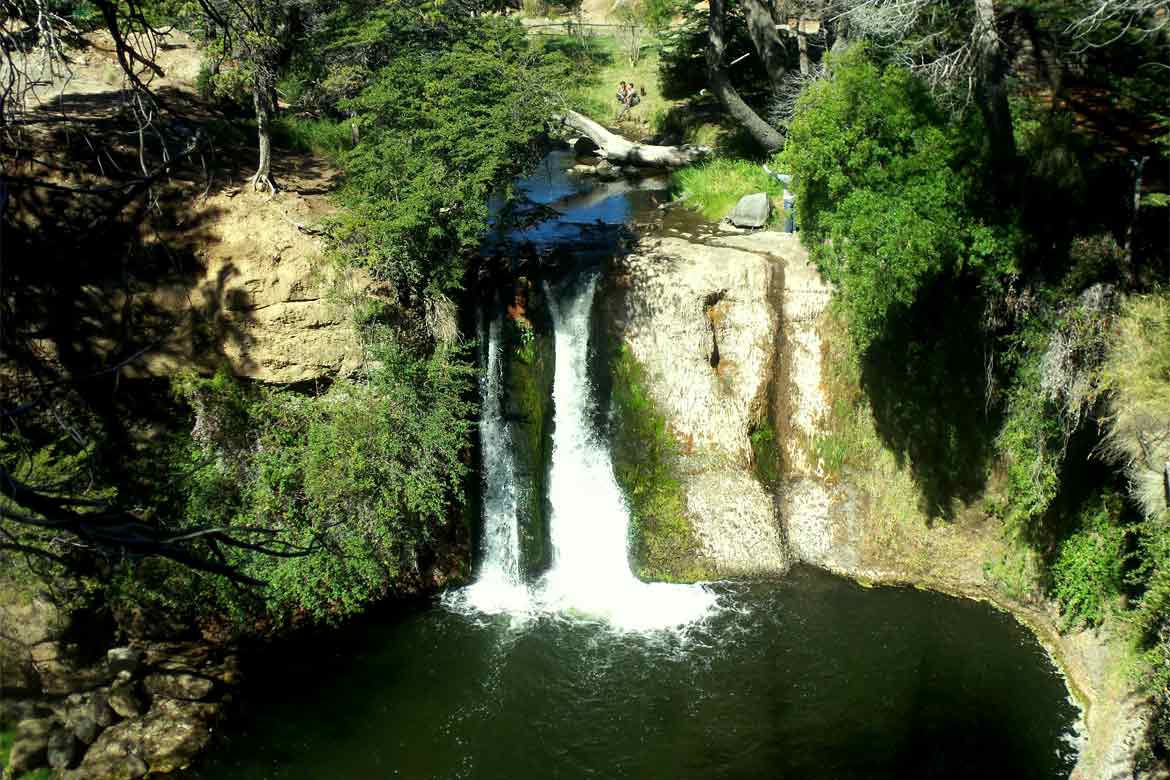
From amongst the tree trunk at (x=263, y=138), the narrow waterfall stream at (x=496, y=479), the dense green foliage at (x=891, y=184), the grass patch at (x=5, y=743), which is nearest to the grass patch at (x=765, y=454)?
the dense green foliage at (x=891, y=184)

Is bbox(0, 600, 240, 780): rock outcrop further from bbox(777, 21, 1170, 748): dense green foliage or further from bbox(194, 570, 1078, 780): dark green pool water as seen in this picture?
bbox(777, 21, 1170, 748): dense green foliage

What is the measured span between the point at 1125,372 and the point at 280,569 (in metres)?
12.5

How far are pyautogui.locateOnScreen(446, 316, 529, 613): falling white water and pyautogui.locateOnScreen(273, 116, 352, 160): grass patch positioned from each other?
6395 mm

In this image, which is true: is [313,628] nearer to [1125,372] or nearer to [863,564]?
[863,564]

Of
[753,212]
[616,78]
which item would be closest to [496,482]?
[753,212]

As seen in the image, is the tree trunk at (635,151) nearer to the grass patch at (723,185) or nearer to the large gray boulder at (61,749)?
the grass patch at (723,185)

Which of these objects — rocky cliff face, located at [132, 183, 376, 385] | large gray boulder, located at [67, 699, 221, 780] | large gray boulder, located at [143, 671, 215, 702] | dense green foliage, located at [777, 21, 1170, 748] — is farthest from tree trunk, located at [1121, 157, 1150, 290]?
large gray boulder, located at [143, 671, 215, 702]

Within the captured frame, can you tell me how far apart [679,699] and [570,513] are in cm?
436

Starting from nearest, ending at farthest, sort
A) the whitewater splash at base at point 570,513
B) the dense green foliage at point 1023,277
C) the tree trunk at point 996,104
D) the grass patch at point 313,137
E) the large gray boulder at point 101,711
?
the large gray boulder at point 101,711
the dense green foliage at point 1023,277
the tree trunk at point 996,104
the whitewater splash at base at point 570,513
the grass patch at point 313,137

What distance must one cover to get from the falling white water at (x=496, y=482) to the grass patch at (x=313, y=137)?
252 inches

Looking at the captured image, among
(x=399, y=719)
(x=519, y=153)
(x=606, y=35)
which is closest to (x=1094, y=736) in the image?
(x=399, y=719)

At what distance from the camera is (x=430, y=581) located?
52.0ft

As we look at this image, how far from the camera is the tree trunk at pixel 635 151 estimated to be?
83.0 ft

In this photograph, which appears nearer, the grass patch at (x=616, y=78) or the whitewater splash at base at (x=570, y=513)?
the whitewater splash at base at (x=570, y=513)
